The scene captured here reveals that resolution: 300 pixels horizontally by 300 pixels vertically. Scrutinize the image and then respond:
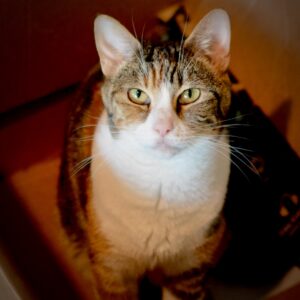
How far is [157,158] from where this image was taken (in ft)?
2.75

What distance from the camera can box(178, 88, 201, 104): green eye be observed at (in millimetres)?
816

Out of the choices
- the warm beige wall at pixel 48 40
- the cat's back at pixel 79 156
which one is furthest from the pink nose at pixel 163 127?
the warm beige wall at pixel 48 40

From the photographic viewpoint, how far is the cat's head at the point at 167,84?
31.0 inches

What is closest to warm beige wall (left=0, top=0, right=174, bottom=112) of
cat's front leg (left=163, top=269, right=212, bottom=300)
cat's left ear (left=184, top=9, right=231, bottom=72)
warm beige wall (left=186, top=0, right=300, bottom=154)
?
warm beige wall (left=186, top=0, right=300, bottom=154)

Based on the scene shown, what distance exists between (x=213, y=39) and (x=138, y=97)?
0.19 m

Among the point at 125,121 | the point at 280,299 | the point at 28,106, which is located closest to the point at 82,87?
the point at 28,106

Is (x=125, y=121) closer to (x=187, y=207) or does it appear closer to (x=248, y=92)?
(x=187, y=207)

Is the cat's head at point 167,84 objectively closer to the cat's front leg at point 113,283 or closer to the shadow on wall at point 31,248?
the cat's front leg at point 113,283

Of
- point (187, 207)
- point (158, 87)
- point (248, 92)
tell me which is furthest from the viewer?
point (248, 92)

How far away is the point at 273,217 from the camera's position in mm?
1188

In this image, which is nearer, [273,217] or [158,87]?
[158,87]

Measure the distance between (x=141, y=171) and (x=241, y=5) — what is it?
2.04 feet

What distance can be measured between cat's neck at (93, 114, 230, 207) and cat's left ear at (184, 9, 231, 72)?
0.53 ft

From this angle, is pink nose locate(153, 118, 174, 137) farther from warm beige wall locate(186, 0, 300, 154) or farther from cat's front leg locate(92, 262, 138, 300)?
warm beige wall locate(186, 0, 300, 154)
